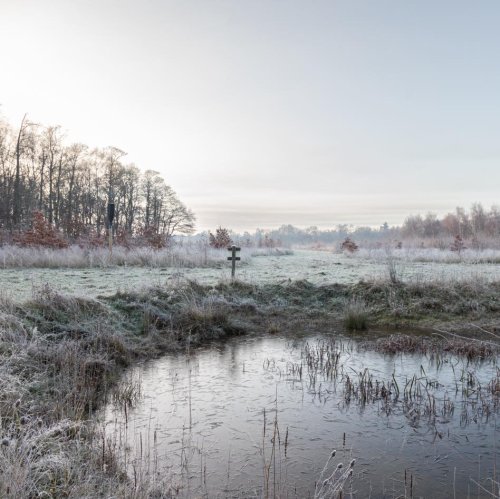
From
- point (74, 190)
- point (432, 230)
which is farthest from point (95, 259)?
point (432, 230)

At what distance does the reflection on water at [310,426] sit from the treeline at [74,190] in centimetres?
2218

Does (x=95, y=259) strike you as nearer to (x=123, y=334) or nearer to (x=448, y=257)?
(x=123, y=334)

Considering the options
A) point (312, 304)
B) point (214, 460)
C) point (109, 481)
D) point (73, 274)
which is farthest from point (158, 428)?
point (73, 274)

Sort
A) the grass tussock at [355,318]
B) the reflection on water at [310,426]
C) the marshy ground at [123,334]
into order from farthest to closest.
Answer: the grass tussock at [355,318], the reflection on water at [310,426], the marshy ground at [123,334]

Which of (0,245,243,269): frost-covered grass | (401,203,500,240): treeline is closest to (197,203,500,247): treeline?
(401,203,500,240): treeline

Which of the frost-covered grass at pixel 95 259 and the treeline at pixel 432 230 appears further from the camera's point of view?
the treeline at pixel 432 230

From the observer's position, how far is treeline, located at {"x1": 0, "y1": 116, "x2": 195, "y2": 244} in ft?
115

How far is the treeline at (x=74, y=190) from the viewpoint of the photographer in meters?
35.0

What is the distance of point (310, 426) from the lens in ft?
17.2

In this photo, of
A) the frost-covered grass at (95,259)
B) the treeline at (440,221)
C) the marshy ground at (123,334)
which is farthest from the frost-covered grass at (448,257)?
the treeline at (440,221)

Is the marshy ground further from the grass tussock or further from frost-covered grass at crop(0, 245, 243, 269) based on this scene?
frost-covered grass at crop(0, 245, 243, 269)

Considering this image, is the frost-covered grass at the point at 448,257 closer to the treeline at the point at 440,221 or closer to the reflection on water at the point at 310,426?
the reflection on water at the point at 310,426

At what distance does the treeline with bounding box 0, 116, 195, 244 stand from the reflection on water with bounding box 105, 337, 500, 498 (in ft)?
72.8

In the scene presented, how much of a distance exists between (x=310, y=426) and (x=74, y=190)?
43850 mm
